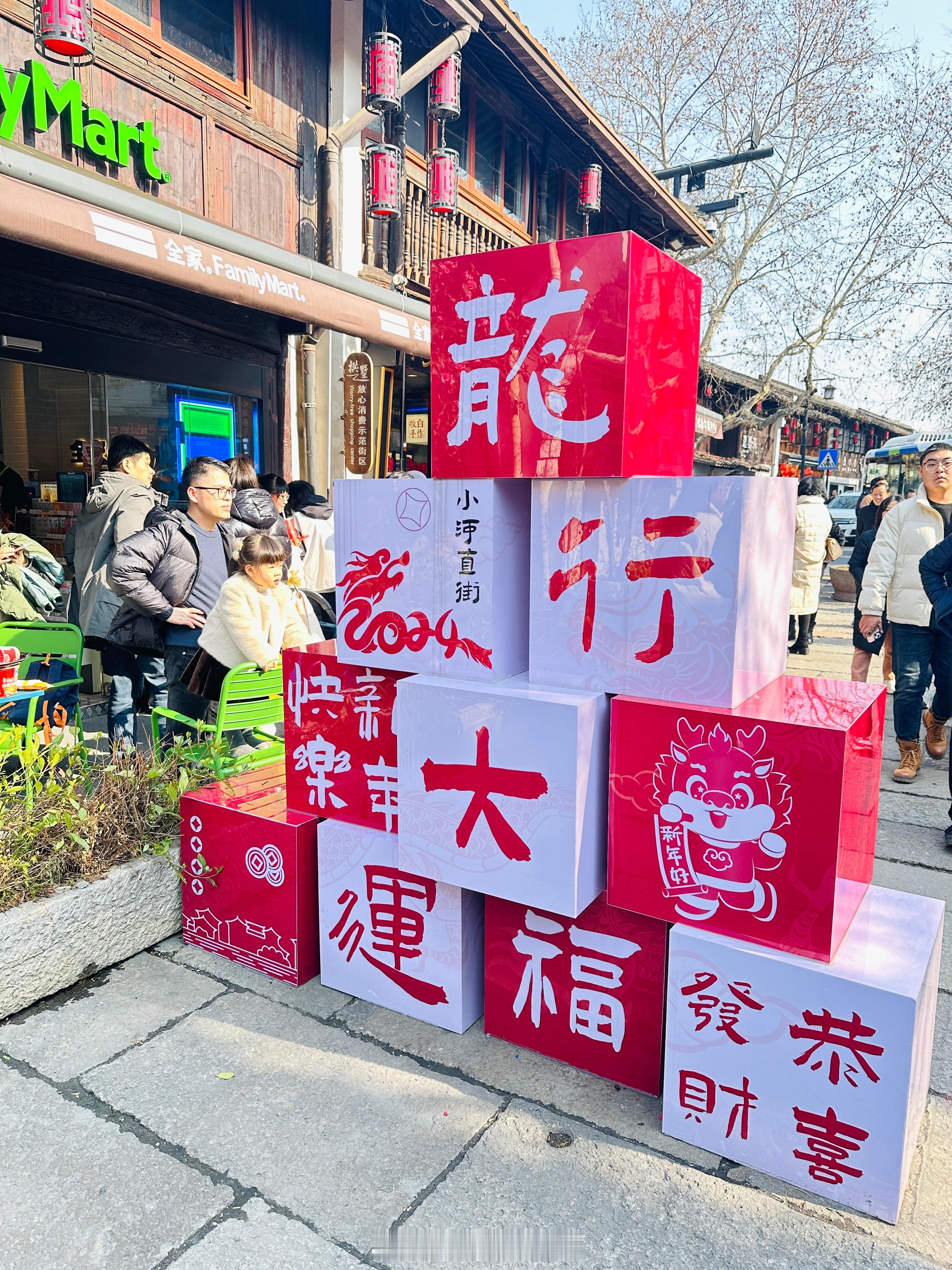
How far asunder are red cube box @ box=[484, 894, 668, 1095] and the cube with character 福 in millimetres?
517

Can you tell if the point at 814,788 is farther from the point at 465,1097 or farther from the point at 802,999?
the point at 465,1097

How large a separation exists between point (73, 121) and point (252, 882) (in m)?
5.45

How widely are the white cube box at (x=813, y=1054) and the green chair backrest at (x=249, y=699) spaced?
2120mm

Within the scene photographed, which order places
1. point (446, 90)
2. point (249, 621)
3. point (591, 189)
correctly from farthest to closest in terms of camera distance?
1. point (591, 189)
2. point (446, 90)
3. point (249, 621)

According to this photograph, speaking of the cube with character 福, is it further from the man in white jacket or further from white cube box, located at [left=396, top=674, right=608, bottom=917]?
the man in white jacket

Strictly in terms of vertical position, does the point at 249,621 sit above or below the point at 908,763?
above

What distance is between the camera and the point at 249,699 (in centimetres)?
374

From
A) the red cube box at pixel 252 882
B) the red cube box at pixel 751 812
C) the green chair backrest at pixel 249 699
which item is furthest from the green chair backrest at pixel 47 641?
the red cube box at pixel 751 812

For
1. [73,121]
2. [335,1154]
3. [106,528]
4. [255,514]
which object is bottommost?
[335,1154]

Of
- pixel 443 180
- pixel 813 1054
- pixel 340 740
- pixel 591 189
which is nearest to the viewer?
pixel 813 1054

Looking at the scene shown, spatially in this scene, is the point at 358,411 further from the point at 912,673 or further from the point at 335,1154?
the point at 335,1154

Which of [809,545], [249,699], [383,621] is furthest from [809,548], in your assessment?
[383,621]

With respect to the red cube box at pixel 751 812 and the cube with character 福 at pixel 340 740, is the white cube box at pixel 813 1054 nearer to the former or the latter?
the red cube box at pixel 751 812

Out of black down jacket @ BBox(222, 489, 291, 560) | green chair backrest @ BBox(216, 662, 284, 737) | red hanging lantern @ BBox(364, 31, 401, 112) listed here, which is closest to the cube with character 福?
green chair backrest @ BBox(216, 662, 284, 737)
